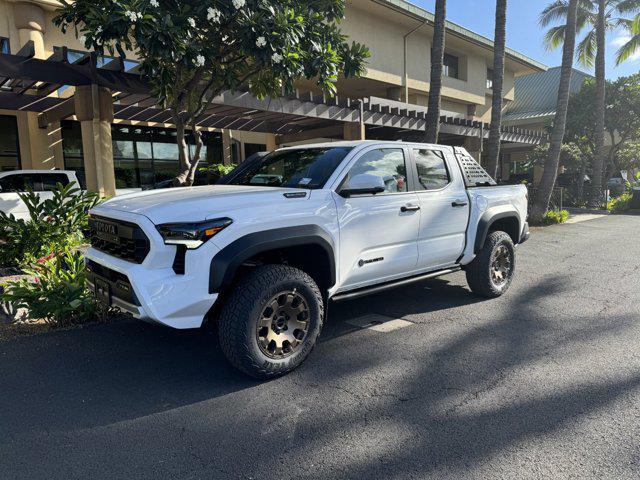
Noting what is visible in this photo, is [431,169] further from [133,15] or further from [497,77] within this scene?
[497,77]

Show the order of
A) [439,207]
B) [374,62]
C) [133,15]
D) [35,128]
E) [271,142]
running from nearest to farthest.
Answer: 1. [439,207]
2. [133,15]
3. [35,128]
4. [374,62]
5. [271,142]

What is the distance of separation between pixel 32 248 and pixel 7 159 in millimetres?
9644

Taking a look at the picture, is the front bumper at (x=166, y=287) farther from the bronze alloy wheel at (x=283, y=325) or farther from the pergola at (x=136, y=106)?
the pergola at (x=136, y=106)

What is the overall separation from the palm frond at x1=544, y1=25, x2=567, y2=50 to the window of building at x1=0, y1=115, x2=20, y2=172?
24406 mm

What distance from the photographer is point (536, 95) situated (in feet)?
117

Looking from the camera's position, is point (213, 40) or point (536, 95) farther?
point (536, 95)

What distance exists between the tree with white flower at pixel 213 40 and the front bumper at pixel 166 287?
4084 millimetres

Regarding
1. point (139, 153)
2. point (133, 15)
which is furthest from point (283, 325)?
point (139, 153)

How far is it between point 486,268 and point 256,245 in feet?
11.4

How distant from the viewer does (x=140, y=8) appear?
6.05 metres

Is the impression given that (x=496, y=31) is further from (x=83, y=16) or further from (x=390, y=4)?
(x=83, y=16)

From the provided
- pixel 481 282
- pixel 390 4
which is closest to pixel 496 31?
pixel 390 4

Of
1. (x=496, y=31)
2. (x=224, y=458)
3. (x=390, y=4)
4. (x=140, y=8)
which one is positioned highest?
(x=390, y=4)

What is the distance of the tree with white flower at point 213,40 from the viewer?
20.6ft
